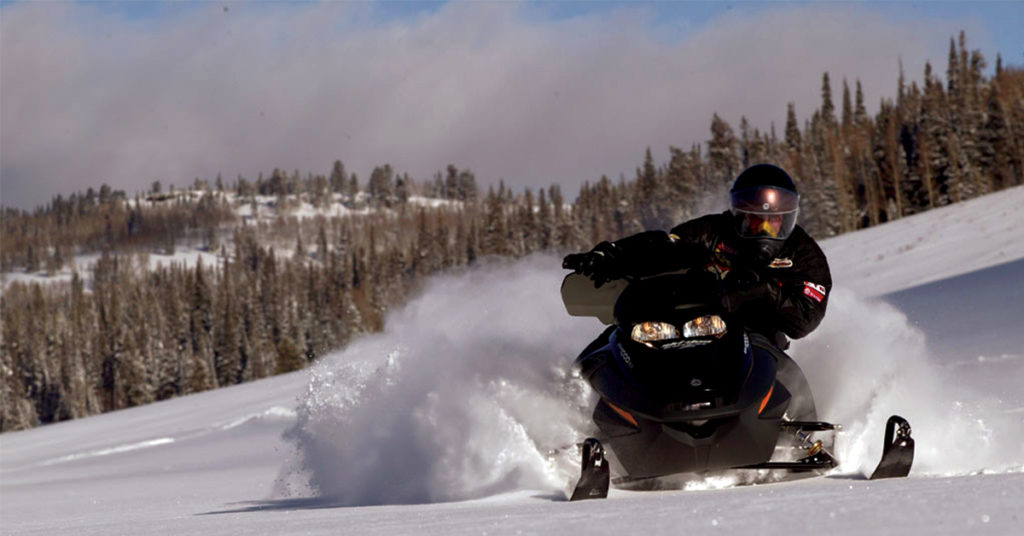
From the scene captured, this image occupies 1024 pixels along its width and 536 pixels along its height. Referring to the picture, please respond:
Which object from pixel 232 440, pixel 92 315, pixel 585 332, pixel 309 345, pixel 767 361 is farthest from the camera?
pixel 92 315

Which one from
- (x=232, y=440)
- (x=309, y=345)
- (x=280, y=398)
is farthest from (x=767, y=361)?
(x=309, y=345)

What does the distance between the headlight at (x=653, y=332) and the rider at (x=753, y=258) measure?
0.40 m

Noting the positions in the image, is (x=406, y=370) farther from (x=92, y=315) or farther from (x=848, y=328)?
(x=92, y=315)

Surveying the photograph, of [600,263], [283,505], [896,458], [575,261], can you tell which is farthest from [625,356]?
[283,505]

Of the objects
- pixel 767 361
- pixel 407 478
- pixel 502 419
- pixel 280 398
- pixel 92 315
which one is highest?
pixel 767 361

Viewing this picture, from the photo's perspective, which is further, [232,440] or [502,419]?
[232,440]

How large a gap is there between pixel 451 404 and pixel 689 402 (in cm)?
195

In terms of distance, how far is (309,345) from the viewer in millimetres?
130250

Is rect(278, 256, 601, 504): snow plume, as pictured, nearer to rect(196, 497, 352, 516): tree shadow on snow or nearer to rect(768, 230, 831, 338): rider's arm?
rect(196, 497, 352, 516): tree shadow on snow

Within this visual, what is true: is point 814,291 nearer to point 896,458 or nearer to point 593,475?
point 896,458

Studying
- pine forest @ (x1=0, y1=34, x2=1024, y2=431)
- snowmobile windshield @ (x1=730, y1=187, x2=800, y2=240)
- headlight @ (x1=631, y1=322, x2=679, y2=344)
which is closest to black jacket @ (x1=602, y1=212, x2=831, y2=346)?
snowmobile windshield @ (x1=730, y1=187, x2=800, y2=240)

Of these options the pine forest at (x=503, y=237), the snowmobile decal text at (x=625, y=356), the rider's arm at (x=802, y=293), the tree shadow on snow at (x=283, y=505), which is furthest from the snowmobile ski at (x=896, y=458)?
the pine forest at (x=503, y=237)

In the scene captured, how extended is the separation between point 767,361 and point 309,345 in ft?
420

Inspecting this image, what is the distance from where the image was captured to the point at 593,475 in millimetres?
5332
